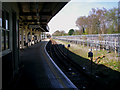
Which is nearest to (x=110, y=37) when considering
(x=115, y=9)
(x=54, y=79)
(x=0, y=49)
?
(x=115, y=9)

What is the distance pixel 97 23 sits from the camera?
85.9 feet

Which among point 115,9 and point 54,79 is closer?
point 54,79

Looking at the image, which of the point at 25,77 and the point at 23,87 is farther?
the point at 25,77

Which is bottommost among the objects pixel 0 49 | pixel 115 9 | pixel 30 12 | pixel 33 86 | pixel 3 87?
pixel 33 86

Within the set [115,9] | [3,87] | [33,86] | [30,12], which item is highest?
[115,9]

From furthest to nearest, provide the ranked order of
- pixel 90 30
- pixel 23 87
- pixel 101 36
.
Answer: pixel 90 30 → pixel 101 36 → pixel 23 87

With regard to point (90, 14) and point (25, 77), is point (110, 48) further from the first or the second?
point (90, 14)

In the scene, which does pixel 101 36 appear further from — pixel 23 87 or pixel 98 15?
pixel 23 87

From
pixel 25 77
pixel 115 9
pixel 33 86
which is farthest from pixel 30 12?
pixel 115 9

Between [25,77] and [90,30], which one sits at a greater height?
[90,30]

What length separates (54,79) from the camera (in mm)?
4828

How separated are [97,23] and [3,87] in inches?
990

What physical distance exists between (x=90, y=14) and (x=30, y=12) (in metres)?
22.8

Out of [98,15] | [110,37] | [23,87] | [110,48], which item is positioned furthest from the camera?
[98,15]
